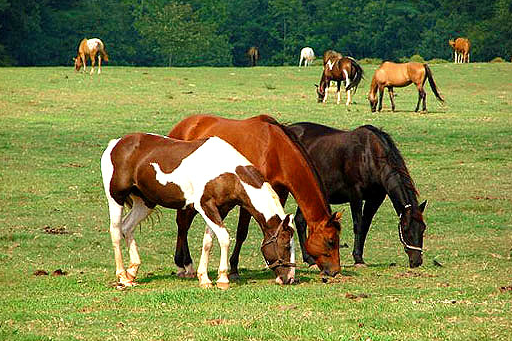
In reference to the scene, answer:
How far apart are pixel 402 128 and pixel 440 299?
20.0 meters

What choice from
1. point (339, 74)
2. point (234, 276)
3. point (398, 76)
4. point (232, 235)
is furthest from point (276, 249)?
point (339, 74)

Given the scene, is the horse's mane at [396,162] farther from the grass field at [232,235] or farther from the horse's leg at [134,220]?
the horse's leg at [134,220]

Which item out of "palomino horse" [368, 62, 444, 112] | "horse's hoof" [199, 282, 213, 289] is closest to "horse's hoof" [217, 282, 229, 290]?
"horse's hoof" [199, 282, 213, 289]

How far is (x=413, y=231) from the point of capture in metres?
12.2

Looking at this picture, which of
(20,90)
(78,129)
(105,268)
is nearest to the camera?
(105,268)

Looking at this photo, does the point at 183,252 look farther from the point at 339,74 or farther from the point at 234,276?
the point at 339,74

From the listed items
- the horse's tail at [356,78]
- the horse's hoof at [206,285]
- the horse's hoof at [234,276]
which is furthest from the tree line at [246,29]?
the horse's hoof at [206,285]

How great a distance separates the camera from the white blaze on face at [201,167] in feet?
33.6

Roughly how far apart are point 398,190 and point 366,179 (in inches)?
24.8

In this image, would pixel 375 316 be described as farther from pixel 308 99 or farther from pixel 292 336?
pixel 308 99

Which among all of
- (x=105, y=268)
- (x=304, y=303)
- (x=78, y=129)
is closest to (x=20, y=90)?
(x=78, y=129)

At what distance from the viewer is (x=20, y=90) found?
35.8 metres

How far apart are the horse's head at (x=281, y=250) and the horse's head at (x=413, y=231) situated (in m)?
2.31

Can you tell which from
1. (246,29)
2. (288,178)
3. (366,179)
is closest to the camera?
(288,178)
